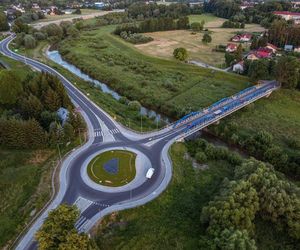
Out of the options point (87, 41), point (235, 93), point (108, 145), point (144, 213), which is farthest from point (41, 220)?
point (87, 41)

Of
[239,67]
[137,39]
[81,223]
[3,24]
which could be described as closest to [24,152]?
[81,223]

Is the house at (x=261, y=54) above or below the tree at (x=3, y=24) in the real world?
below

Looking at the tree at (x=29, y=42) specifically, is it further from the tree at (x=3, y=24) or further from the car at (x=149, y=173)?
the car at (x=149, y=173)

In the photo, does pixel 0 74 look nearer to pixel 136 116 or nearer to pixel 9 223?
pixel 136 116

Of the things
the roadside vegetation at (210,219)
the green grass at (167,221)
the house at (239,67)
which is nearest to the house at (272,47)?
the house at (239,67)

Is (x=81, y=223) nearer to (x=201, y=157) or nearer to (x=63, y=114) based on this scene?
(x=201, y=157)

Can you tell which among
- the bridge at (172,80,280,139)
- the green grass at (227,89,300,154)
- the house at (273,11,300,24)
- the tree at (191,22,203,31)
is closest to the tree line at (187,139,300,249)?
the bridge at (172,80,280,139)

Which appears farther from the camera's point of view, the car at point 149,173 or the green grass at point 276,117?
the green grass at point 276,117
